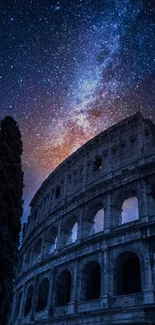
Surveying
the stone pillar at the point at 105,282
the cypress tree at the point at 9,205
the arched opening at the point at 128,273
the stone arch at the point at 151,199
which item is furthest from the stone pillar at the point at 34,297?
the cypress tree at the point at 9,205

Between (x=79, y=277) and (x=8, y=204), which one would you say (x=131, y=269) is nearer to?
(x=79, y=277)

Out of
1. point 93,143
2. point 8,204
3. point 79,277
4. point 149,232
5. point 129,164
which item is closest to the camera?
point 8,204

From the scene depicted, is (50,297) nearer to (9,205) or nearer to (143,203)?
(143,203)

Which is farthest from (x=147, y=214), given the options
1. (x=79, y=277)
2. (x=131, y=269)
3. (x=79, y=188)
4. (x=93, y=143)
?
(x=93, y=143)

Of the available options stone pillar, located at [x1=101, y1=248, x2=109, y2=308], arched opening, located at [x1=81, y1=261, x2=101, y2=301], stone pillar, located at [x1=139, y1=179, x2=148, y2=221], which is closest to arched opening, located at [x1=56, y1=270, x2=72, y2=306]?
arched opening, located at [x1=81, y1=261, x2=101, y2=301]

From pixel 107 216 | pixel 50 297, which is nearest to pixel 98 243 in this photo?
pixel 107 216

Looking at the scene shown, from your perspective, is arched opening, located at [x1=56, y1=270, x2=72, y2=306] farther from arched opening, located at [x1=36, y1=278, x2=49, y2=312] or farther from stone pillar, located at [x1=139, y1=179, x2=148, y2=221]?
stone pillar, located at [x1=139, y1=179, x2=148, y2=221]

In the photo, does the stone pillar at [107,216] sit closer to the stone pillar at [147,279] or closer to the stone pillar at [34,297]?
the stone pillar at [147,279]
